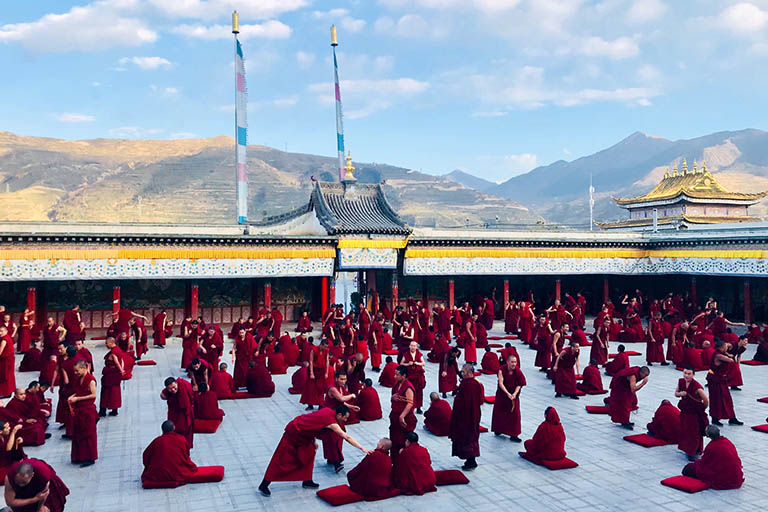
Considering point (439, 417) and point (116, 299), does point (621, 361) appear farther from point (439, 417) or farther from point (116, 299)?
point (116, 299)

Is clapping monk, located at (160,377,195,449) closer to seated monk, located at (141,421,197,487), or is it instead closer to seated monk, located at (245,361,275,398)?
seated monk, located at (141,421,197,487)

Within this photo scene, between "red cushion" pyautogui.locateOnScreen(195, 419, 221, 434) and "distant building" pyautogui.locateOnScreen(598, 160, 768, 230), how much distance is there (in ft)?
92.0

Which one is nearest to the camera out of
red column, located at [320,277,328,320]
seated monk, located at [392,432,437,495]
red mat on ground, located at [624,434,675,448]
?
seated monk, located at [392,432,437,495]

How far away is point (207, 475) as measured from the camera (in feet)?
27.1

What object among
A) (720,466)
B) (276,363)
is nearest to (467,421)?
(720,466)

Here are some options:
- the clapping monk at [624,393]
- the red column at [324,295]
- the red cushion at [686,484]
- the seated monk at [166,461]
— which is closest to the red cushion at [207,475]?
the seated monk at [166,461]

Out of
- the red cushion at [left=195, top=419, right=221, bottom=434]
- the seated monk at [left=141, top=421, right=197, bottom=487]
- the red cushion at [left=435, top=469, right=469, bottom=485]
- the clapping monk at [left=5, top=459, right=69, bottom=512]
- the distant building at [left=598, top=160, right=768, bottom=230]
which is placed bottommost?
the red cushion at [left=435, top=469, right=469, bottom=485]

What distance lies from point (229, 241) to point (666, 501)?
1652 cm

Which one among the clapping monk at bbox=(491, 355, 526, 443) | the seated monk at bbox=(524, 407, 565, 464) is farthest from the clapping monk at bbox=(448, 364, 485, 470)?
Answer: the clapping monk at bbox=(491, 355, 526, 443)

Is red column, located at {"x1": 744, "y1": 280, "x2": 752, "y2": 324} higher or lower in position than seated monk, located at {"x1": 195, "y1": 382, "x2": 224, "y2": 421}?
higher

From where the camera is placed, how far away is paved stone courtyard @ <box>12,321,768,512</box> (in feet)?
24.8

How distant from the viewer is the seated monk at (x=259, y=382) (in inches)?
517

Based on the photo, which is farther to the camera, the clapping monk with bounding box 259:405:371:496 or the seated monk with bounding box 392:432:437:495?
the seated monk with bounding box 392:432:437:495

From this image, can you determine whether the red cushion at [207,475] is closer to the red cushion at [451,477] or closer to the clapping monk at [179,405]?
the clapping monk at [179,405]
